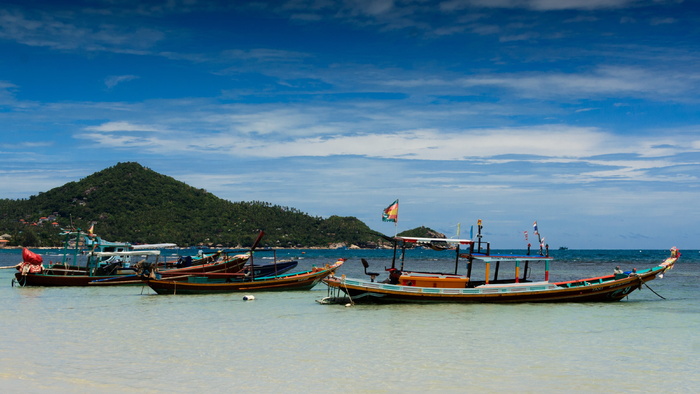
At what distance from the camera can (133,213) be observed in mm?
157500

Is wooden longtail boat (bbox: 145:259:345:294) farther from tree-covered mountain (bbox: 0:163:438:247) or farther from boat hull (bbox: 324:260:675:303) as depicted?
tree-covered mountain (bbox: 0:163:438:247)

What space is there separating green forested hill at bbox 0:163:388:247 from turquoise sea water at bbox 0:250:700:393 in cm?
12211

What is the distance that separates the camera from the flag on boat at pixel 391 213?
94.7 ft

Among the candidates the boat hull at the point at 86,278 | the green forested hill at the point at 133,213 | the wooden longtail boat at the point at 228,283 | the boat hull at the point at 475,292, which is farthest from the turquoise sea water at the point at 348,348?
the green forested hill at the point at 133,213

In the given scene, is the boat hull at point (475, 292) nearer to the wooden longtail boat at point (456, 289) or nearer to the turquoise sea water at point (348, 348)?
the wooden longtail boat at point (456, 289)

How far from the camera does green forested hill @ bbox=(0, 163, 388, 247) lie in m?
153

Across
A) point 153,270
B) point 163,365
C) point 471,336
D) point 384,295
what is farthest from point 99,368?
point 153,270

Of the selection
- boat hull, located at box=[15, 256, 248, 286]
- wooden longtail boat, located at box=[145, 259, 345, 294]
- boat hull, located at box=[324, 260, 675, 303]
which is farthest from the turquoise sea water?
boat hull, located at box=[15, 256, 248, 286]

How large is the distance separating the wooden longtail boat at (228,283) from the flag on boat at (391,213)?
27.2 feet

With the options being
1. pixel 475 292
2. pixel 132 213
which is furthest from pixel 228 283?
pixel 132 213

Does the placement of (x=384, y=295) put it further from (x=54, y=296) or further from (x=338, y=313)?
(x=54, y=296)

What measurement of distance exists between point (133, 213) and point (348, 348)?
489 ft

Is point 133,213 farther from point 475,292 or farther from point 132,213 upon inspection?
point 475,292

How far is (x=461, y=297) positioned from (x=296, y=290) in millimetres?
12818
